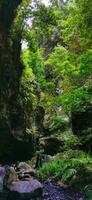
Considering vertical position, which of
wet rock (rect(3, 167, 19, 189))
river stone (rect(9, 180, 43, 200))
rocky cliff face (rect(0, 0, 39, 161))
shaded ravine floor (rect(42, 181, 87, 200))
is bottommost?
shaded ravine floor (rect(42, 181, 87, 200))

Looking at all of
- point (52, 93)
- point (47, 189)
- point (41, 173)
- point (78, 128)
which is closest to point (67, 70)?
point (78, 128)

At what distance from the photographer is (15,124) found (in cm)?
1197

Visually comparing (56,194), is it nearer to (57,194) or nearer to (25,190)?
(57,194)

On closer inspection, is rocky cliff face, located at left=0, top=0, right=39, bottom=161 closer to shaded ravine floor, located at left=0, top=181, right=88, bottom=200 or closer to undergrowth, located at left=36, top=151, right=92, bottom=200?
undergrowth, located at left=36, top=151, right=92, bottom=200

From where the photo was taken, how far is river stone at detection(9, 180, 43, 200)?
10.0 metres

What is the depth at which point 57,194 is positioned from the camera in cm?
1092

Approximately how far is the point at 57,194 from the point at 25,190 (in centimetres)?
121

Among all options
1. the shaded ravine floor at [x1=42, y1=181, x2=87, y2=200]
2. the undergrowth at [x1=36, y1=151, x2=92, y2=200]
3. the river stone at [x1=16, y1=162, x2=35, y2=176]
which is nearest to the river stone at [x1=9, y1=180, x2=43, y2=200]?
the shaded ravine floor at [x1=42, y1=181, x2=87, y2=200]

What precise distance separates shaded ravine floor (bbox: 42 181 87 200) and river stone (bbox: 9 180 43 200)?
1.00 feet

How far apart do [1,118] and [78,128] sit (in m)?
6.30

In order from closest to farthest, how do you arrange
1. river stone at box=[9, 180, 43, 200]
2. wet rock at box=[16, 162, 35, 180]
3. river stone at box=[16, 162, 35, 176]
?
1. river stone at box=[9, 180, 43, 200]
2. wet rock at box=[16, 162, 35, 180]
3. river stone at box=[16, 162, 35, 176]

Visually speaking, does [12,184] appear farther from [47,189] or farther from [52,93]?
[52,93]

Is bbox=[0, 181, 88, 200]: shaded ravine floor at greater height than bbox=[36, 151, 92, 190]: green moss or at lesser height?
lesser

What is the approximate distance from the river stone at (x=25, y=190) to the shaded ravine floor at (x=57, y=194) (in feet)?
1.00
